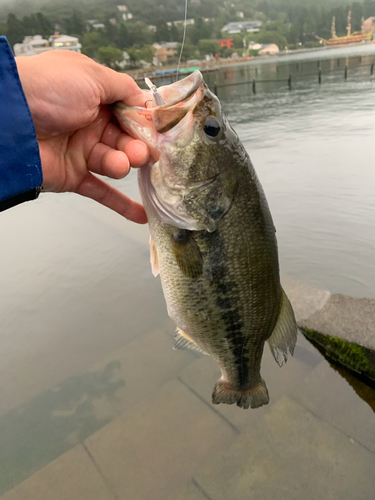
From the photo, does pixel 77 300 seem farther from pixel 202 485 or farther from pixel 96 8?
pixel 96 8

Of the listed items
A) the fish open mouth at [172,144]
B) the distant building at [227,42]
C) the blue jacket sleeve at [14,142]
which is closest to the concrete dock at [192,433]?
the fish open mouth at [172,144]

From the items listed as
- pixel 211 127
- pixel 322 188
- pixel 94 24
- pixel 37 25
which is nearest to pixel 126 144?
pixel 211 127

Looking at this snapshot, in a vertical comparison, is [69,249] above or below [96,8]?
below

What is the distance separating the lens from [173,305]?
1.83m

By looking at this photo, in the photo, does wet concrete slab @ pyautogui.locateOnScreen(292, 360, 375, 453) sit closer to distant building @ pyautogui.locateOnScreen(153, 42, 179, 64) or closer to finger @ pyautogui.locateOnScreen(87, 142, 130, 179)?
finger @ pyautogui.locateOnScreen(87, 142, 130, 179)

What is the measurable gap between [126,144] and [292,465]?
9.13 feet

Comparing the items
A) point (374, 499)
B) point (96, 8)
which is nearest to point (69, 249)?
point (374, 499)

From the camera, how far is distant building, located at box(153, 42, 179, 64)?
93.2m

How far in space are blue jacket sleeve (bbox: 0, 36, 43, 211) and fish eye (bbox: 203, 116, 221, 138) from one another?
0.70 metres

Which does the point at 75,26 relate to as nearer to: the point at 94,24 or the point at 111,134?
the point at 94,24

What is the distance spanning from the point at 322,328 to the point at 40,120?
3422 mm

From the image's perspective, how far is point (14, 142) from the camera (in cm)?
134

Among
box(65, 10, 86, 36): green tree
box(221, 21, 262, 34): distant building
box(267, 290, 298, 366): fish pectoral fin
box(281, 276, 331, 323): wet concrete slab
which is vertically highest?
box(65, 10, 86, 36): green tree

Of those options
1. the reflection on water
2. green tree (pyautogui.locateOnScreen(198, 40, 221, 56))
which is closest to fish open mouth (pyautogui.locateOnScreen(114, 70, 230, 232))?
the reflection on water
